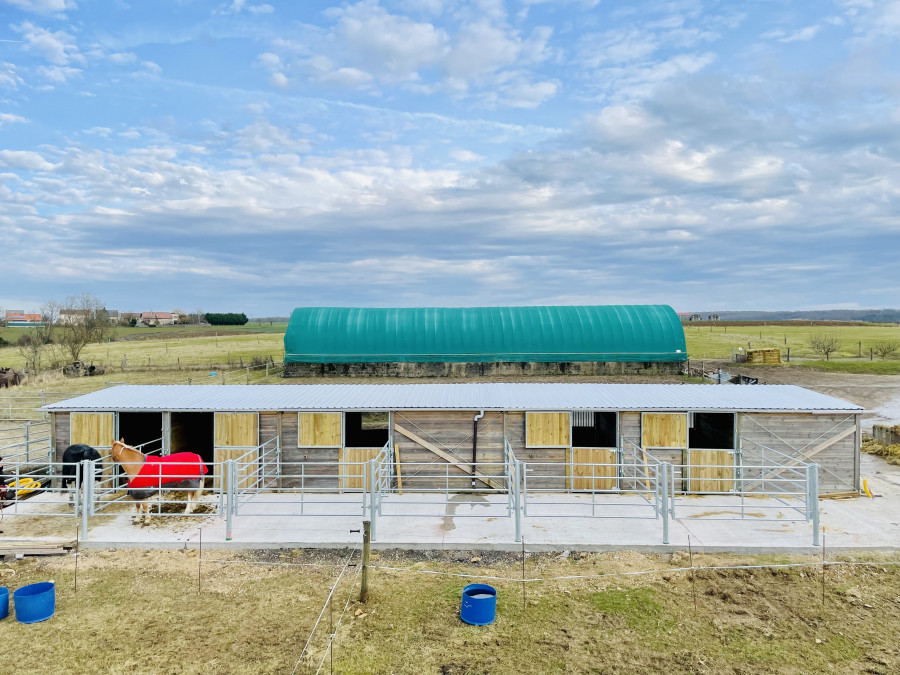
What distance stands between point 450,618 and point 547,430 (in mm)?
8927

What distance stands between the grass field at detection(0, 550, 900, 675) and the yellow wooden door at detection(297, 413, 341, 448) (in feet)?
17.4

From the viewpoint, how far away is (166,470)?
1814 centimetres

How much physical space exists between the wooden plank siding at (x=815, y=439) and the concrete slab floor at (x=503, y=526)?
90 centimetres

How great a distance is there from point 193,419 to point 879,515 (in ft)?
77.5

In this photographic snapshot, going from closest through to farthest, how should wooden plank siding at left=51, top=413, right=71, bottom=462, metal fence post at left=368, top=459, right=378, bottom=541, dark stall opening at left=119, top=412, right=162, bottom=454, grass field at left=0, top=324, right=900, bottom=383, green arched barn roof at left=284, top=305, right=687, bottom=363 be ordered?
metal fence post at left=368, top=459, right=378, bottom=541 → wooden plank siding at left=51, top=413, right=71, bottom=462 → dark stall opening at left=119, top=412, right=162, bottom=454 → green arched barn roof at left=284, top=305, right=687, bottom=363 → grass field at left=0, top=324, right=900, bottom=383

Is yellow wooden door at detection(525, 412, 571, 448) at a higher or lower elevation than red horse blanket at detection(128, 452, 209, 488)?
higher

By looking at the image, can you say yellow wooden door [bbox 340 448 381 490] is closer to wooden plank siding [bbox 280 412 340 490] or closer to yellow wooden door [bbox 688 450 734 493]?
wooden plank siding [bbox 280 412 340 490]

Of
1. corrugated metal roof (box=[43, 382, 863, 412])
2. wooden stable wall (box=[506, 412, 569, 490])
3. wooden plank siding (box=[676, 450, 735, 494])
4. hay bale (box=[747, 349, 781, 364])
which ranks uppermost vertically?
corrugated metal roof (box=[43, 382, 863, 412])

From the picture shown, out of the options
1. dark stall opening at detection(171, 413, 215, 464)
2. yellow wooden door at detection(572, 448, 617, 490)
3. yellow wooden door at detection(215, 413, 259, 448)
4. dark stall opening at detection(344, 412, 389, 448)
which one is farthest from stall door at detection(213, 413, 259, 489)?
yellow wooden door at detection(572, 448, 617, 490)

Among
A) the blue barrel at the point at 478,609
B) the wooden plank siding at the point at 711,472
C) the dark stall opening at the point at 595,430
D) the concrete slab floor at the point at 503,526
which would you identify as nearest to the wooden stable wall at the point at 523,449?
the concrete slab floor at the point at 503,526

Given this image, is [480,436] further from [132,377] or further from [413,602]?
[132,377]

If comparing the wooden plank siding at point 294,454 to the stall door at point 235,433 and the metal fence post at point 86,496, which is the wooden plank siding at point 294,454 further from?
the metal fence post at point 86,496

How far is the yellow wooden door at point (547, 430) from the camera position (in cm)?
1966

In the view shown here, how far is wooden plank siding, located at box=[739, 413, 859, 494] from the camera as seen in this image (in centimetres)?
1953
